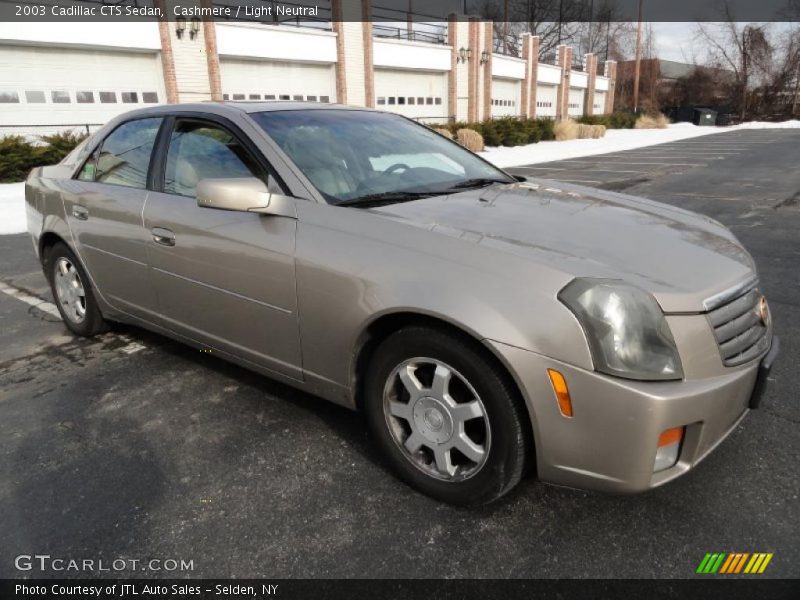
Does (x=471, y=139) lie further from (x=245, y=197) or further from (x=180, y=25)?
(x=245, y=197)

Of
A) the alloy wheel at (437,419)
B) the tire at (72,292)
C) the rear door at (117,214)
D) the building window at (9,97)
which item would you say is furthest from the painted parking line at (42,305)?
the building window at (9,97)

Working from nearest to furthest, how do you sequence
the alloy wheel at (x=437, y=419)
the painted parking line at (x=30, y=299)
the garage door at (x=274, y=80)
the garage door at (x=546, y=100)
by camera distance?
the alloy wheel at (x=437, y=419)
the painted parking line at (x=30, y=299)
the garage door at (x=274, y=80)
the garage door at (x=546, y=100)

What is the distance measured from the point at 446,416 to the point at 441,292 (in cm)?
47

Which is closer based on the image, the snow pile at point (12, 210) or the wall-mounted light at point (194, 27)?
the snow pile at point (12, 210)

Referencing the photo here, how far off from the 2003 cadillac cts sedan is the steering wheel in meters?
0.01

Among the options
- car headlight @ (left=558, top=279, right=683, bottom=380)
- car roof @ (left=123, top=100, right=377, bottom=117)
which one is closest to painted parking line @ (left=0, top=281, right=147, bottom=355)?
car roof @ (left=123, top=100, right=377, bottom=117)

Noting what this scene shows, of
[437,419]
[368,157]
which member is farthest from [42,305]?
[437,419]

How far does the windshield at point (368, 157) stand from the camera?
279 centimetres

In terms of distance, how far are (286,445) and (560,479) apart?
133cm

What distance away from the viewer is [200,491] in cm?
247

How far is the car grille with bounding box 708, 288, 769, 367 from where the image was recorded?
206cm

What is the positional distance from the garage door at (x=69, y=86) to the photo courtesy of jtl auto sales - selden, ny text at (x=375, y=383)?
17.3 m

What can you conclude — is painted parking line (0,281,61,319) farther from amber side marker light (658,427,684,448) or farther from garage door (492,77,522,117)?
garage door (492,77,522,117)

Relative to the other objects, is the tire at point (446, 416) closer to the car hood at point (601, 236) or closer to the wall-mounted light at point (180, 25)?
the car hood at point (601, 236)
